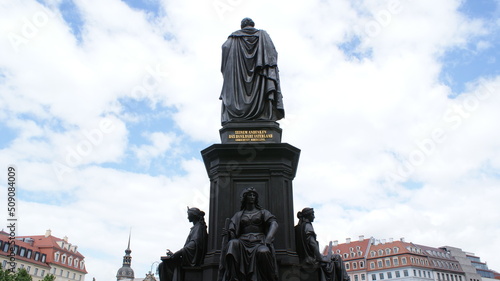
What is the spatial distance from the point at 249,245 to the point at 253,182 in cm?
190

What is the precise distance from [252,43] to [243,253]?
22.3 feet

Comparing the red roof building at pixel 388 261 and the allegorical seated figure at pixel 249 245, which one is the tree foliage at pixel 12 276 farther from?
the red roof building at pixel 388 261

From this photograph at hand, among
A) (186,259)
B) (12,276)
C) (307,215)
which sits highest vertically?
(12,276)

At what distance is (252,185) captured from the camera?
1028cm

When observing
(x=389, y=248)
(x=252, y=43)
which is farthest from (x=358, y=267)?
(x=252, y=43)

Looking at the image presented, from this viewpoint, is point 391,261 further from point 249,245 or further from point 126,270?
point 126,270

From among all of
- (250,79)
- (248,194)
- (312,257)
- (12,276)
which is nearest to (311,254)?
(312,257)

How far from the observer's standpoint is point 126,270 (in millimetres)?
127312

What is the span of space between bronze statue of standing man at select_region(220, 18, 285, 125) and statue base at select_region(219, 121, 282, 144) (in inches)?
10.4

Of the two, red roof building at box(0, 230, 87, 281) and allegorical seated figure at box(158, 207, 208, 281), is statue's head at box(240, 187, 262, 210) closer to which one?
allegorical seated figure at box(158, 207, 208, 281)

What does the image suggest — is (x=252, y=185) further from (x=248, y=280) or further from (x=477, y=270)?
A: (x=477, y=270)

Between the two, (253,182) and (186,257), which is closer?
(186,257)

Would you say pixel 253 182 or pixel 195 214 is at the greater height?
pixel 253 182

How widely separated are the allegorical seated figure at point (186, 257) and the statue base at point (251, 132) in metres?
2.56
